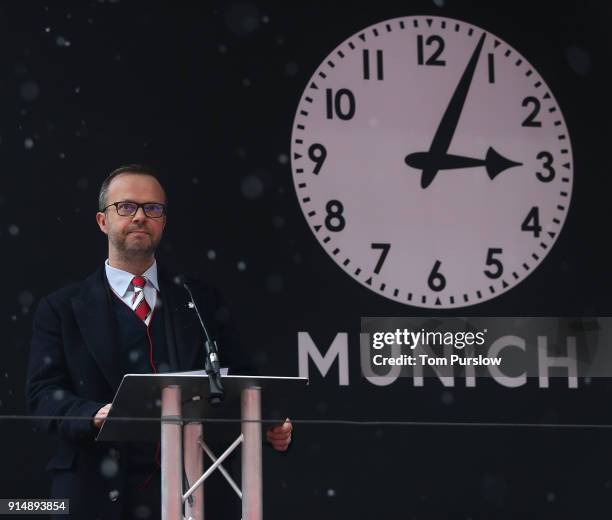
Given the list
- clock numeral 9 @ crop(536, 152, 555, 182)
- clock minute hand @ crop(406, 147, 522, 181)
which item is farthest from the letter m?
clock numeral 9 @ crop(536, 152, 555, 182)

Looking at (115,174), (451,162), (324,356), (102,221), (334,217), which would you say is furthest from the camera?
(451,162)

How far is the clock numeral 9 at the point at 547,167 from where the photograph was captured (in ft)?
19.9

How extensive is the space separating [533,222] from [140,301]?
167 cm

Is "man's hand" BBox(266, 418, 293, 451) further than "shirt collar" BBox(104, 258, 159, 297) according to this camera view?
No

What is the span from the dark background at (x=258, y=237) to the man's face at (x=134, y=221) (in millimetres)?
405

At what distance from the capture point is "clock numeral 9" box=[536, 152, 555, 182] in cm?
607

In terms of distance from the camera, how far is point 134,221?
5.20 metres

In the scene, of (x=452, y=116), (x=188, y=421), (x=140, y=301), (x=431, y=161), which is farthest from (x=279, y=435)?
(x=452, y=116)

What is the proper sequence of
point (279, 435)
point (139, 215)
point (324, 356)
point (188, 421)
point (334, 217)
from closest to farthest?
point (188, 421)
point (279, 435)
point (139, 215)
point (324, 356)
point (334, 217)

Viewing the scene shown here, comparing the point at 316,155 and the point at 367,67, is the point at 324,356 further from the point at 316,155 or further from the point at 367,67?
the point at 367,67

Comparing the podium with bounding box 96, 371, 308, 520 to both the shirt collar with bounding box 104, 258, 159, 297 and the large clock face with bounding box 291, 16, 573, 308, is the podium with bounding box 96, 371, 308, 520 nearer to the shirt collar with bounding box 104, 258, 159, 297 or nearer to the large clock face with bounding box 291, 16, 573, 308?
the shirt collar with bounding box 104, 258, 159, 297

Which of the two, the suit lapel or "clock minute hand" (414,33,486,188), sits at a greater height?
"clock minute hand" (414,33,486,188)

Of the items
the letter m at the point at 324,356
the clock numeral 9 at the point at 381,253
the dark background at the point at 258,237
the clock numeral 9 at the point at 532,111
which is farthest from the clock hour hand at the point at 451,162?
the letter m at the point at 324,356

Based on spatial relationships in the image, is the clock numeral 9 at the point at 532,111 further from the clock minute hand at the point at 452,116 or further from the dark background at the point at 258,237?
the dark background at the point at 258,237
